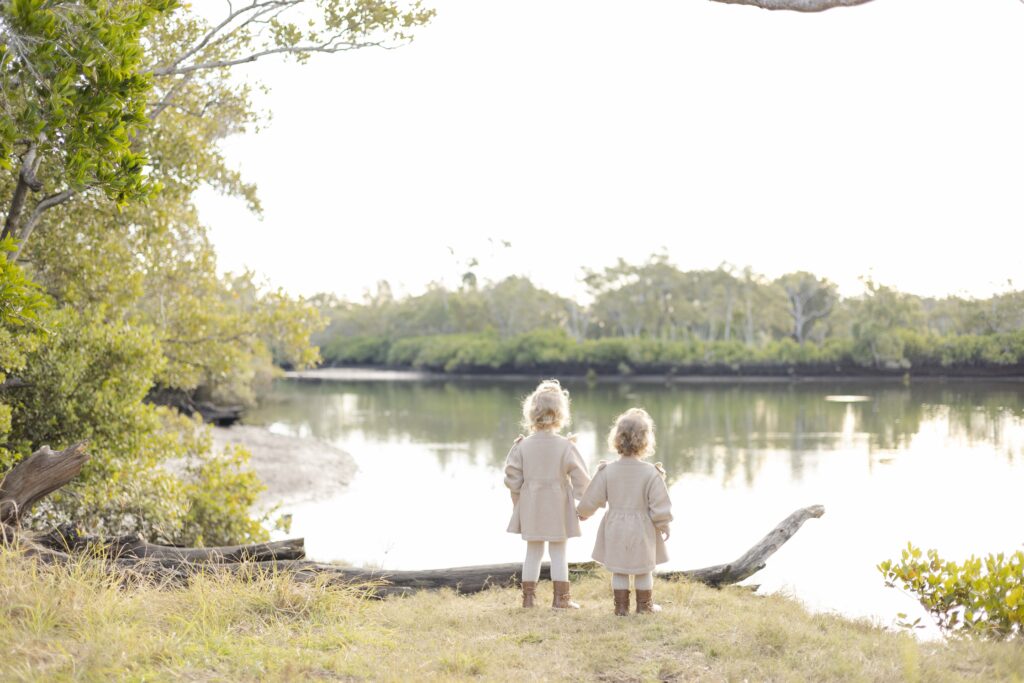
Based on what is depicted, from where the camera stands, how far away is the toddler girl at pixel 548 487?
Result: 550 centimetres

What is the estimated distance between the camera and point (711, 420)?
29.9 m

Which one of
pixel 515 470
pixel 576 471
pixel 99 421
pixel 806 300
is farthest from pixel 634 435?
pixel 806 300

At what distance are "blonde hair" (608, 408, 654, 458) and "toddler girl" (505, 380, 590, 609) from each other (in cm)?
36

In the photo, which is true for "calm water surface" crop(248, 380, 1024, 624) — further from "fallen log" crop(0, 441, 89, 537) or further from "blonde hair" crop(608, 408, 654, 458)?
"blonde hair" crop(608, 408, 654, 458)

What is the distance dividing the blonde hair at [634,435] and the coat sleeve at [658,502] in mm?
173

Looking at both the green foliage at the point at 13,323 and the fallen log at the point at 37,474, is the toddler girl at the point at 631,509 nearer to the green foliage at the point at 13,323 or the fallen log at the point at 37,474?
the fallen log at the point at 37,474

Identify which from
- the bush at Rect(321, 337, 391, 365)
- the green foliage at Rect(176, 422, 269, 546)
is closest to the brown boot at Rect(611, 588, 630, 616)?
the green foliage at Rect(176, 422, 269, 546)

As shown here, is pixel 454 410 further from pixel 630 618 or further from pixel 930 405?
pixel 630 618

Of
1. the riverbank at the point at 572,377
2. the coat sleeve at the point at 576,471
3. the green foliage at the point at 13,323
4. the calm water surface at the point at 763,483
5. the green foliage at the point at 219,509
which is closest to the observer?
the green foliage at the point at 13,323

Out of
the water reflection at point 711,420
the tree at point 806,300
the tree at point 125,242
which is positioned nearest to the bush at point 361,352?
the water reflection at point 711,420

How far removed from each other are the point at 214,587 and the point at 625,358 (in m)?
56.5

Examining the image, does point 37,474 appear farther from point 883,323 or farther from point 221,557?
point 883,323

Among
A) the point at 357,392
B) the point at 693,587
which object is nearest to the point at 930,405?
the point at 693,587

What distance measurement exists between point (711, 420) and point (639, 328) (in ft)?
122
